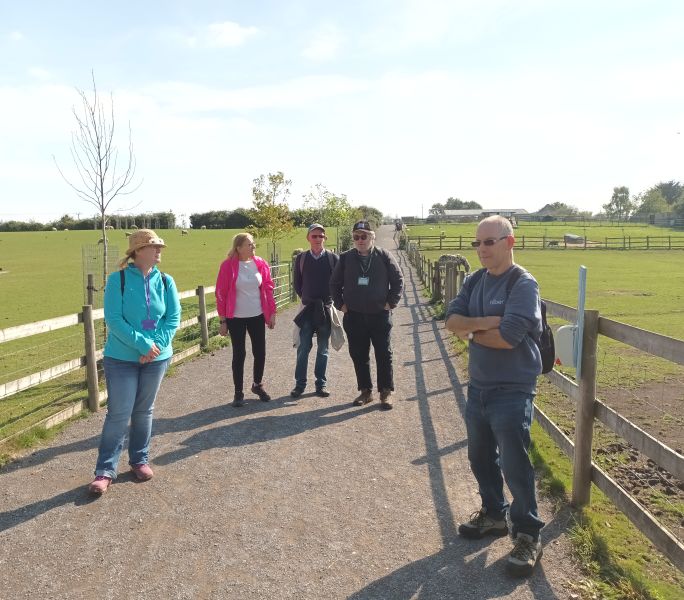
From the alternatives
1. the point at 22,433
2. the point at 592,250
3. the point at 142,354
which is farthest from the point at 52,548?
the point at 592,250

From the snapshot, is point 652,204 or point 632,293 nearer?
point 632,293

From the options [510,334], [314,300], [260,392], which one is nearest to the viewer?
[510,334]

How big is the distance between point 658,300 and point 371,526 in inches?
672

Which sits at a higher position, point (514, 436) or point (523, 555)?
point (514, 436)

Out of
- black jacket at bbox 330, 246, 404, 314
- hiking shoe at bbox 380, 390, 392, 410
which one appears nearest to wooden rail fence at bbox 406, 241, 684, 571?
black jacket at bbox 330, 246, 404, 314

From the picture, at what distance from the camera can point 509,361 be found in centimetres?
339

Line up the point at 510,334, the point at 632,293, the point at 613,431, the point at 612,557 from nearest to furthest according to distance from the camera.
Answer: the point at 510,334 < the point at 612,557 < the point at 613,431 < the point at 632,293

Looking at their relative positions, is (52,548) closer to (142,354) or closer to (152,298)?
(142,354)

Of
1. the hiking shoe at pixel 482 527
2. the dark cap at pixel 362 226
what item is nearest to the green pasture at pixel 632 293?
the dark cap at pixel 362 226

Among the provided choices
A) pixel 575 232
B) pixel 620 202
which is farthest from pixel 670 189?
pixel 575 232

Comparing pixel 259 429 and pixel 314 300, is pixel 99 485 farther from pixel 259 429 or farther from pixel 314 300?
pixel 314 300

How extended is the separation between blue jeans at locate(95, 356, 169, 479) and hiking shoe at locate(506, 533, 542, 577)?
9.52 ft

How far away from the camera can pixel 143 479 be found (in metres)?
4.77

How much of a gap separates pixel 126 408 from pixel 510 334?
299 centimetres
